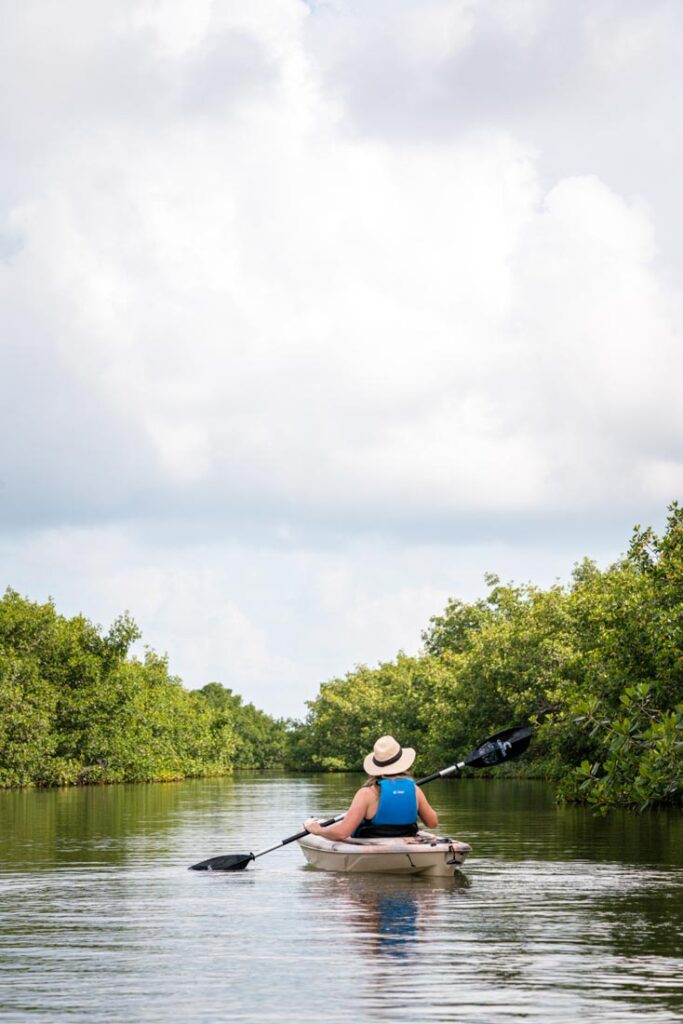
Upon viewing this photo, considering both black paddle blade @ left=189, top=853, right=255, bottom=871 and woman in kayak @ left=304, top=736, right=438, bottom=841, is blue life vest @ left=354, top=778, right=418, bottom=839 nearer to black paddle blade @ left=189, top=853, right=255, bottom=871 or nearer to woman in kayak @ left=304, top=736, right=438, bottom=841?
woman in kayak @ left=304, top=736, right=438, bottom=841

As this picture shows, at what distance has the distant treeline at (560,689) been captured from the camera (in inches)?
728

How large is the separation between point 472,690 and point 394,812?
4621 cm

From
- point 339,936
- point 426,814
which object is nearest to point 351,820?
point 426,814

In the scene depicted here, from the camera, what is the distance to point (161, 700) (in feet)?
283

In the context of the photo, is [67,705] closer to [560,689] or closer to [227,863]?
[560,689]

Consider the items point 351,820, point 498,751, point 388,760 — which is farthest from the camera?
point 498,751

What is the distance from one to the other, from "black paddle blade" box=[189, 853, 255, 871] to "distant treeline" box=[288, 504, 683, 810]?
15.9 feet

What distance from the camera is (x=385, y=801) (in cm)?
1681

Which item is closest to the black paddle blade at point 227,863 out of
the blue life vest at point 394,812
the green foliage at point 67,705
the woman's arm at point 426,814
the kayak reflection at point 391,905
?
the kayak reflection at point 391,905

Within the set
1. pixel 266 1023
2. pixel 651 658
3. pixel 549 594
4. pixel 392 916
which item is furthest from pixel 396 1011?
pixel 549 594

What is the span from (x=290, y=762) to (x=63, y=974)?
117 m

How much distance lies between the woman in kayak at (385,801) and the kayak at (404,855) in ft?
0.67

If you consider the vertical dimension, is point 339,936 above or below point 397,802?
below

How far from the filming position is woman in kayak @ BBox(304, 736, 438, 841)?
16.8 metres
